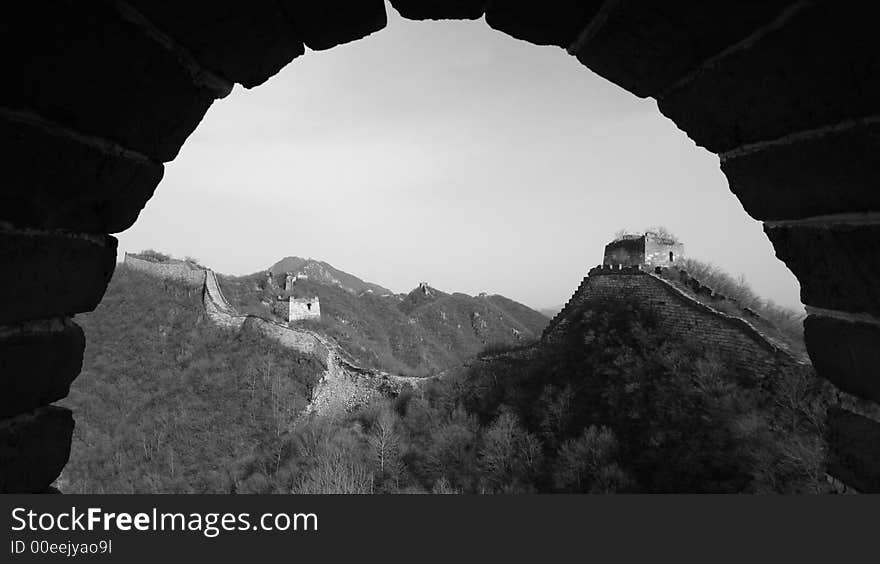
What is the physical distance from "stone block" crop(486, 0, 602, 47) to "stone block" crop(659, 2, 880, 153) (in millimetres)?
383

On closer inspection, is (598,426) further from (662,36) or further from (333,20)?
(333,20)

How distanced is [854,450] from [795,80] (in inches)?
41.6

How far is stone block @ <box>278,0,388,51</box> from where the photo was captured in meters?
1.25

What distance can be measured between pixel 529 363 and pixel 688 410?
5.87m

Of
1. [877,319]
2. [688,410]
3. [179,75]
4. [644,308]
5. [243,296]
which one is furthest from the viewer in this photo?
[243,296]

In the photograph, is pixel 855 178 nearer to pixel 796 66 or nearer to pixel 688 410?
pixel 796 66

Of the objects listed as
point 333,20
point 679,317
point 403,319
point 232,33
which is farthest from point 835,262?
point 403,319

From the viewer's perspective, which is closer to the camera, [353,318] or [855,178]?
[855,178]

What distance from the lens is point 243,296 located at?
28688mm

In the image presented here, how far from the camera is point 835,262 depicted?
1144mm

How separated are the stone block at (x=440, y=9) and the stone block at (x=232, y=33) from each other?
0.37 m

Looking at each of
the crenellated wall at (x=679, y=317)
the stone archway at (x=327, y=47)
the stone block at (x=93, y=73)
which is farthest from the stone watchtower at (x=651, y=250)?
the stone block at (x=93, y=73)

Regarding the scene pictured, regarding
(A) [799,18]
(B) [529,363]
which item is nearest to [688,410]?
(B) [529,363]

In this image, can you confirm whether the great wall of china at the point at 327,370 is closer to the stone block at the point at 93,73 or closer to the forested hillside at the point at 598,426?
the forested hillside at the point at 598,426
